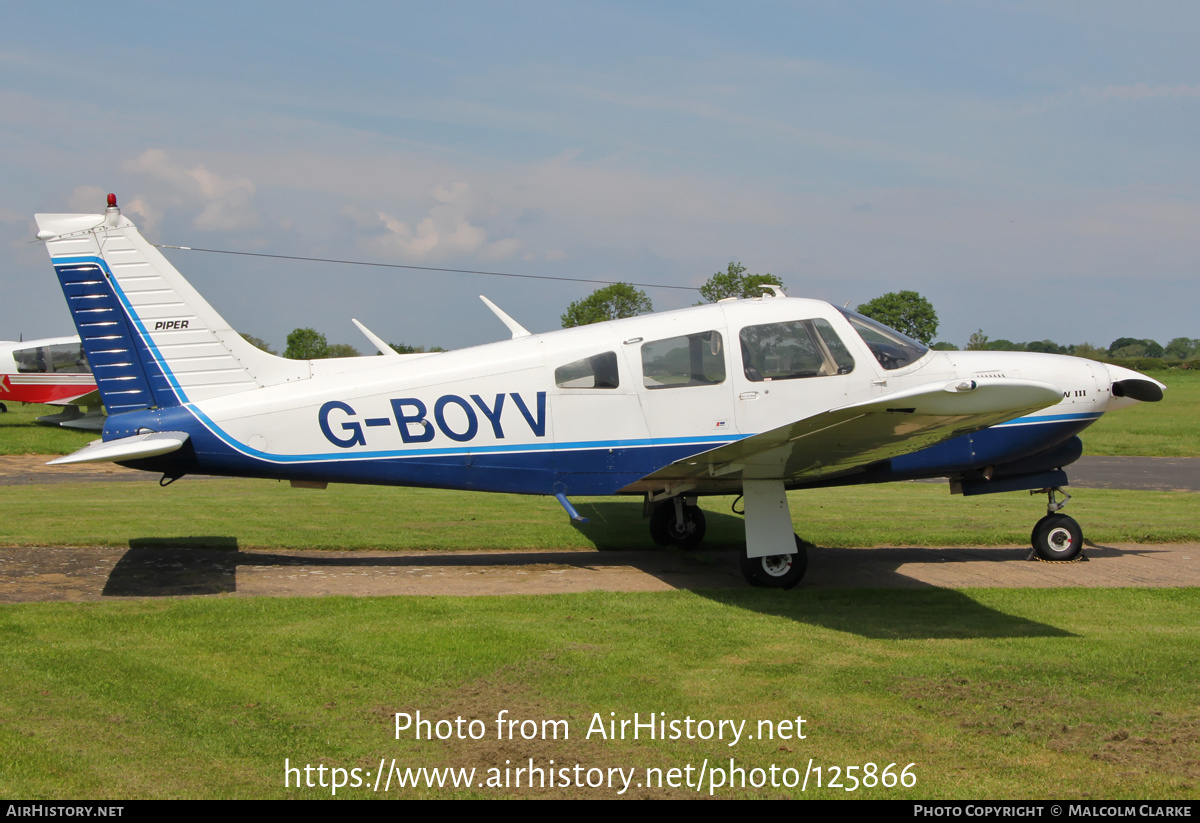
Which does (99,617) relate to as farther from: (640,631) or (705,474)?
(705,474)

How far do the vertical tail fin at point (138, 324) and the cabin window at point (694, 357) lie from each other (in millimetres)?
3574

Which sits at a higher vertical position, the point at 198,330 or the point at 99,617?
the point at 198,330

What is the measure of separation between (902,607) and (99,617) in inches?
250

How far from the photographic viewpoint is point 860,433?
22.1ft

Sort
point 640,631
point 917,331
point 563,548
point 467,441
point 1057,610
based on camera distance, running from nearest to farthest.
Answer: point 640,631 → point 1057,610 → point 467,441 → point 563,548 → point 917,331

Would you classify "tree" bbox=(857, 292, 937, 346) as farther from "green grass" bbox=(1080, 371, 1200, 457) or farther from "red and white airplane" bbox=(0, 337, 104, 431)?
"red and white airplane" bbox=(0, 337, 104, 431)

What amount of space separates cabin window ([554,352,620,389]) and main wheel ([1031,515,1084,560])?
493 centimetres

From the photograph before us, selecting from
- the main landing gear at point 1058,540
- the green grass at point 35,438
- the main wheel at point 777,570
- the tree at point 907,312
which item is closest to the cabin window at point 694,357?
the main wheel at point 777,570

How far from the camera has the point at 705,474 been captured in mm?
7879

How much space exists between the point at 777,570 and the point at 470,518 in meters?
4.94

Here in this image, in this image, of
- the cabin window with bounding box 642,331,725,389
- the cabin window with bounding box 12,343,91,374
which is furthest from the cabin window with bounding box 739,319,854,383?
the cabin window with bounding box 12,343,91,374

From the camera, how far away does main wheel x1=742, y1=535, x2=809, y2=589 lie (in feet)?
26.8
